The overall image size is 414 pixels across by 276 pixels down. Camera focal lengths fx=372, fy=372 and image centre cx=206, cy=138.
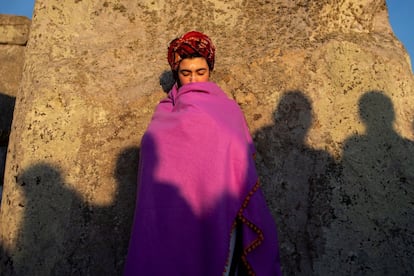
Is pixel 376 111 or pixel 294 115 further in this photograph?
pixel 294 115

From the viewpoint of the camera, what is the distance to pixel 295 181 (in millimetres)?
1720

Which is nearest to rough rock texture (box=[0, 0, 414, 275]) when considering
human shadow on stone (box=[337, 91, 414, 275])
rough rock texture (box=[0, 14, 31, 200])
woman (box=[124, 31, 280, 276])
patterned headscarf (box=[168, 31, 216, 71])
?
human shadow on stone (box=[337, 91, 414, 275])

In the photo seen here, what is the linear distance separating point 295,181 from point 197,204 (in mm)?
593

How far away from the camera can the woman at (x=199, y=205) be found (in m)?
1.28

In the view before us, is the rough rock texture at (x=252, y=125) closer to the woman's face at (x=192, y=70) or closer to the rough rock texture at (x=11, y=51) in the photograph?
the woman's face at (x=192, y=70)

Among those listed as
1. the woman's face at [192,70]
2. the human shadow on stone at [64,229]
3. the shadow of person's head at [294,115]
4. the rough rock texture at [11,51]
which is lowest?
the human shadow on stone at [64,229]

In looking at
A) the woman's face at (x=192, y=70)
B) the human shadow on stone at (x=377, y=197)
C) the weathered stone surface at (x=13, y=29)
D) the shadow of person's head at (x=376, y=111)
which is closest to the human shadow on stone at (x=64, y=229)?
the woman's face at (x=192, y=70)

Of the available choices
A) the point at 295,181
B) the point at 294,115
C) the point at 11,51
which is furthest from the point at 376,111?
the point at 11,51

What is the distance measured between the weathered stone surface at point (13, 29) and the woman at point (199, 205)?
2.78 metres

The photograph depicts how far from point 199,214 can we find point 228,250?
0.52 ft

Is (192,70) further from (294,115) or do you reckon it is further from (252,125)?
(294,115)

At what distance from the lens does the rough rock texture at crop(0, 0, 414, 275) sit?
162 cm

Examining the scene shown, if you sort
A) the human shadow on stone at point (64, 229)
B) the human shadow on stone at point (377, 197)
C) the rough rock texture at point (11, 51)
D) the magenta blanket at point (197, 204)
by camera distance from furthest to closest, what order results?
the rough rock texture at point (11, 51) < the human shadow on stone at point (64, 229) < the human shadow on stone at point (377, 197) < the magenta blanket at point (197, 204)

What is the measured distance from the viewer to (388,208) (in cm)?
160
